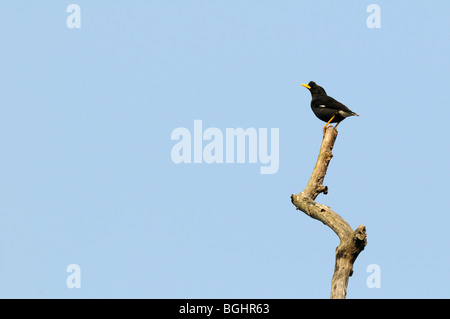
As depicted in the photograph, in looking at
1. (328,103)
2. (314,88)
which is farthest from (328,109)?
(314,88)

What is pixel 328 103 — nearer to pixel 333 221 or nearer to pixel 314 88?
pixel 314 88

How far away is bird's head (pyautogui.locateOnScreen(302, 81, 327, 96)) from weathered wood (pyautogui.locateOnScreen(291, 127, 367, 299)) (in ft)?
6.32

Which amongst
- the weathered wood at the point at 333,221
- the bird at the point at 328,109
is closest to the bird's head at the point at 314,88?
the bird at the point at 328,109

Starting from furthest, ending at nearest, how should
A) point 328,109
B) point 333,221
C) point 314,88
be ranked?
1. point 314,88
2. point 328,109
3. point 333,221

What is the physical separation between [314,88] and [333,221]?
4.90 m

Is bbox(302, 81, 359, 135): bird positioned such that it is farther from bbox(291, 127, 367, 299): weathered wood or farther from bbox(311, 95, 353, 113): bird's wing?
bbox(291, 127, 367, 299): weathered wood

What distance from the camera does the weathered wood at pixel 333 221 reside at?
12391 mm

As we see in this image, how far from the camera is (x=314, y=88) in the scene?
667 inches

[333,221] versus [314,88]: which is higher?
[314,88]
